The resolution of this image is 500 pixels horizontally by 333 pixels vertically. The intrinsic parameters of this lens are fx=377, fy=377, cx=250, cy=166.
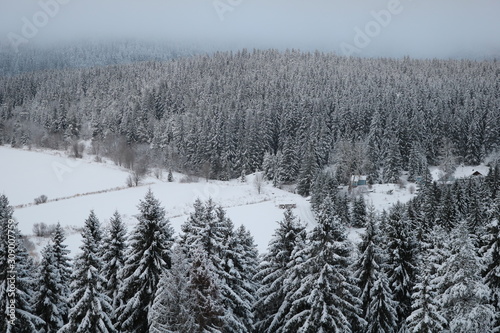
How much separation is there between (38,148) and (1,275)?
94.6 m

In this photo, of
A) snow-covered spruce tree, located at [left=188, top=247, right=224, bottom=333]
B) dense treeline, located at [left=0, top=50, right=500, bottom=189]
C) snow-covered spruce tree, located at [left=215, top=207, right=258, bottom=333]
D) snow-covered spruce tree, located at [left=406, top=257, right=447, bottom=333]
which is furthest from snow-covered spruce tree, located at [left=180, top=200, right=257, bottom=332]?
dense treeline, located at [left=0, top=50, right=500, bottom=189]

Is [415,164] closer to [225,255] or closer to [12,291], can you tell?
[225,255]

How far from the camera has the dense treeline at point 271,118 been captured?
88812 millimetres

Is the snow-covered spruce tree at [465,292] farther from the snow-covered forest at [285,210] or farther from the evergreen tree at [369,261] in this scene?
the evergreen tree at [369,261]

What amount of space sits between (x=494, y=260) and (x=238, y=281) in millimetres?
12955

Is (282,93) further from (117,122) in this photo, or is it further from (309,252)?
(309,252)

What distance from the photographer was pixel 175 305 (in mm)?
13625

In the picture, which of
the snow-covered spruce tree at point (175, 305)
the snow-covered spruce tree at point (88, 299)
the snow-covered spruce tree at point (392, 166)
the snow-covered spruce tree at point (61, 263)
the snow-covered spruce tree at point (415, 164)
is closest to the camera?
the snow-covered spruce tree at point (175, 305)

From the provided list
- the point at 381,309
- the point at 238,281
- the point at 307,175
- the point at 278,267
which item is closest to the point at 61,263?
the point at 238,281

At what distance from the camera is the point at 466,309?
54.3 ft

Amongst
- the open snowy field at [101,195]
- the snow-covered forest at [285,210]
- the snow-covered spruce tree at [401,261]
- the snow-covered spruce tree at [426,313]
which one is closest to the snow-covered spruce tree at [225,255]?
the snow-covered forest at [285,210]

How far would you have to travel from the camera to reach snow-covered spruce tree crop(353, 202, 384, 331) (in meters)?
19.2

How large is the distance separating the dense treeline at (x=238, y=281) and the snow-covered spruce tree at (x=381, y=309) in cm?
6

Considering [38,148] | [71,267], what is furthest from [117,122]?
[71,267]
